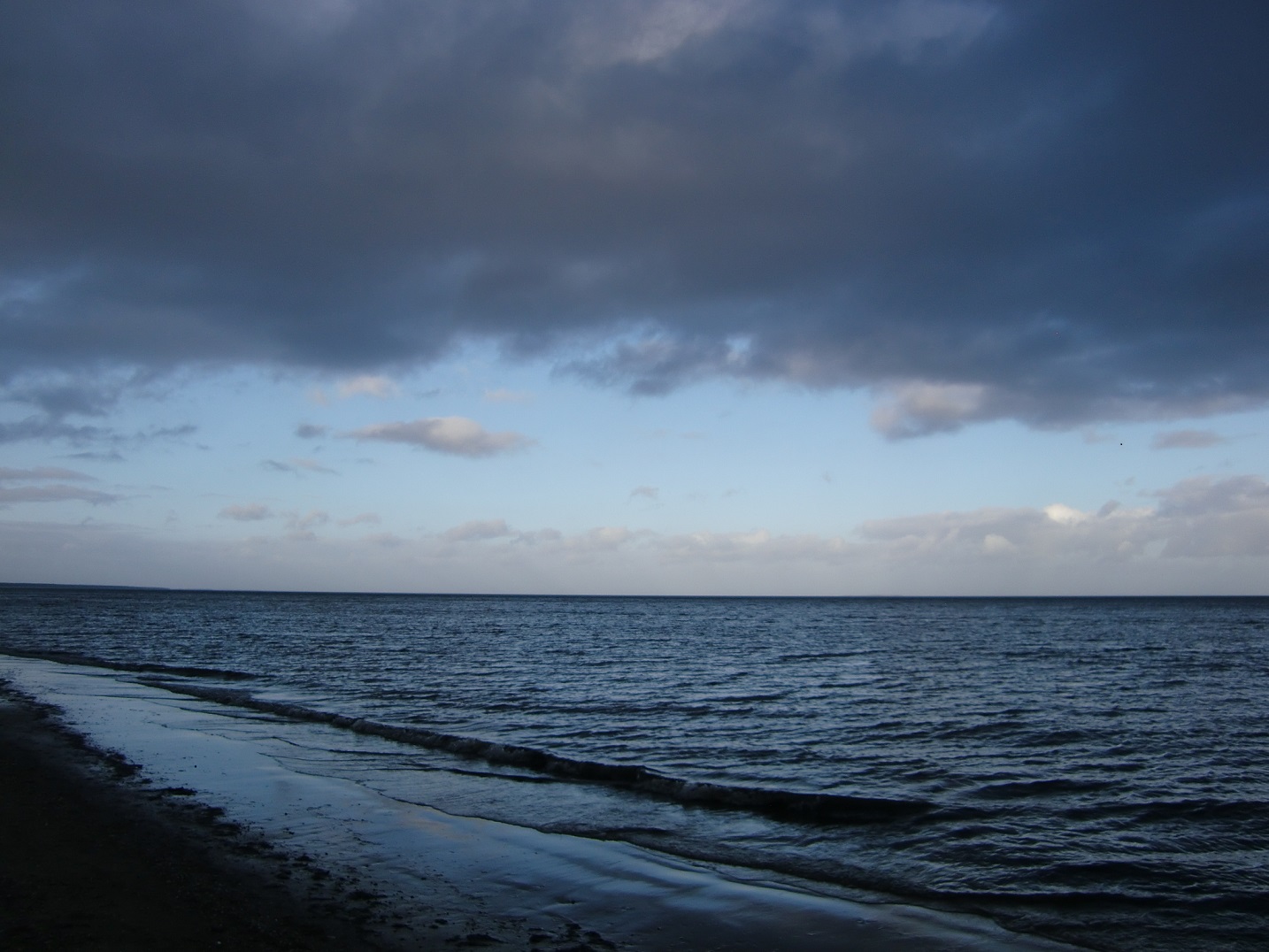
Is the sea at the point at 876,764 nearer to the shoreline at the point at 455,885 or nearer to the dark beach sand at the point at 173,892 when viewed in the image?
the shoreline at the point at 455,885

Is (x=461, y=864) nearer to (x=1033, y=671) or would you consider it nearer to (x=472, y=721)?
(x=472, y=721)

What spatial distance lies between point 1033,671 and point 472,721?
107ft

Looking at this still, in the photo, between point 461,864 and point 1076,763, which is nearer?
point 461,864

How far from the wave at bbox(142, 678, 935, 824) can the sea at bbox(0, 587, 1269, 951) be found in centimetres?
8

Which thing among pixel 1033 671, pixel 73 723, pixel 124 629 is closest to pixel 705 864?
pixel 73 723

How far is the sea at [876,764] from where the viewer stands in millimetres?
13000

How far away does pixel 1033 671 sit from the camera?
44.9 meters

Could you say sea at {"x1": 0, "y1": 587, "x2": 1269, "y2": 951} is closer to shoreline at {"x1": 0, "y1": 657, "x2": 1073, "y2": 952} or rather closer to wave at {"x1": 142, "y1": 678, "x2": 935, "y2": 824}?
wave at {"x1": 142, "y1": 678, "x2": 935, "y2": 824}

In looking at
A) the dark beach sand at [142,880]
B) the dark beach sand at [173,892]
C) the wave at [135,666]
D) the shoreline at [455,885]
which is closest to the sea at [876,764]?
the wave at [135,666]

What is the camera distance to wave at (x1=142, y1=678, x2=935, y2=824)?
16.9 m

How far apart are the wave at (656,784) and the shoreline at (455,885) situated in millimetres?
4117

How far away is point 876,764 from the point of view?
21.3 meters

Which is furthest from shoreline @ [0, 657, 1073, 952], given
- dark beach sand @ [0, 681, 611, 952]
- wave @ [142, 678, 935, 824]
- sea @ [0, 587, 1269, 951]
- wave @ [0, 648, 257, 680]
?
wave @ [0, 648, 257, 680]

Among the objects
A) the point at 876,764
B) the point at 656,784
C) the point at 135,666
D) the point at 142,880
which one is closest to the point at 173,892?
the point at 142,880
